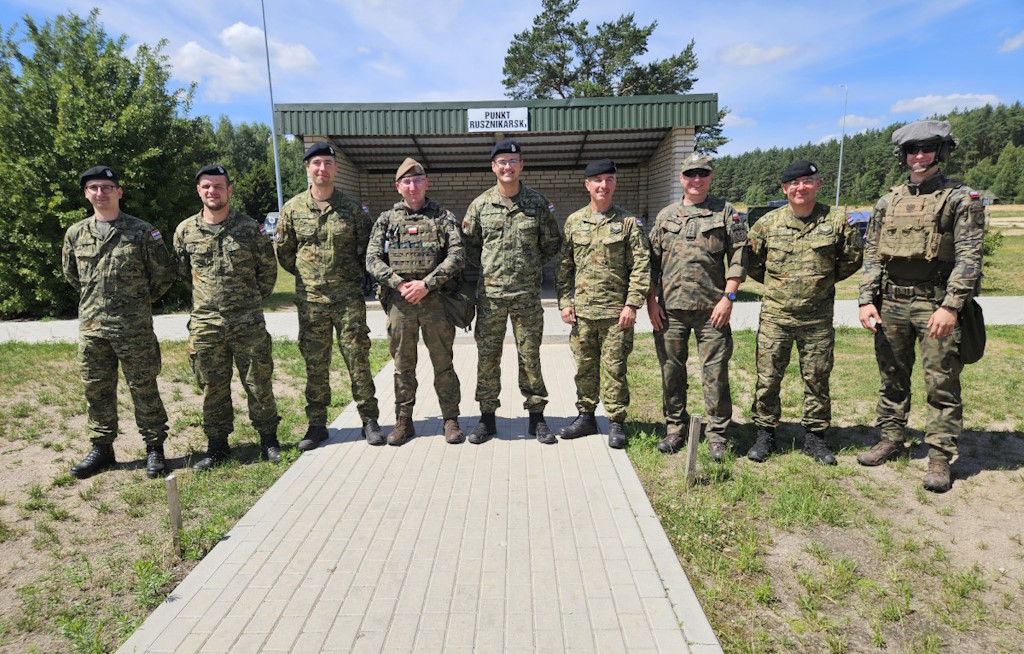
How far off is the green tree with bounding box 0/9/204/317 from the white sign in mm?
5983

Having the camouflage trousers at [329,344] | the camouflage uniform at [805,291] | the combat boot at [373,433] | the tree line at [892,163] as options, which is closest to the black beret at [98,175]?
the camouflage trousers at [329,344]

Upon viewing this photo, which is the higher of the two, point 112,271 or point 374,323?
point 112,271

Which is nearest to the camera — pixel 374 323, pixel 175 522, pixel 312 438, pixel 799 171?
pixel 175 522

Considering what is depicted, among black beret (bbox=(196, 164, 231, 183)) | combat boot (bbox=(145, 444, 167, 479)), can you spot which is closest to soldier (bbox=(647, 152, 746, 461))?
black beret (bbox=(196, 164, 231, 183))

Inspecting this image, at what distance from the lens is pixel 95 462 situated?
4.19 m

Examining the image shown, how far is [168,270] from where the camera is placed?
416 cm

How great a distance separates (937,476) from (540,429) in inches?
108

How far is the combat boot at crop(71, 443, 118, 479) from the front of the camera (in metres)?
4.12

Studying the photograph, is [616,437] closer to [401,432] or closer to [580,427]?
[580,427]

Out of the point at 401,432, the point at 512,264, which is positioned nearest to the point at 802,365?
the point at 512,264

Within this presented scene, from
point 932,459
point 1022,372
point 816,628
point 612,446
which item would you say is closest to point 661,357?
point 612,446

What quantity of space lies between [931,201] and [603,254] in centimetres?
216

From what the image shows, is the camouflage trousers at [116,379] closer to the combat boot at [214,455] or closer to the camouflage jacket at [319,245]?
the combat boot at [214,455]

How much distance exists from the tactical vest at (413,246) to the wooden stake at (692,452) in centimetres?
222
